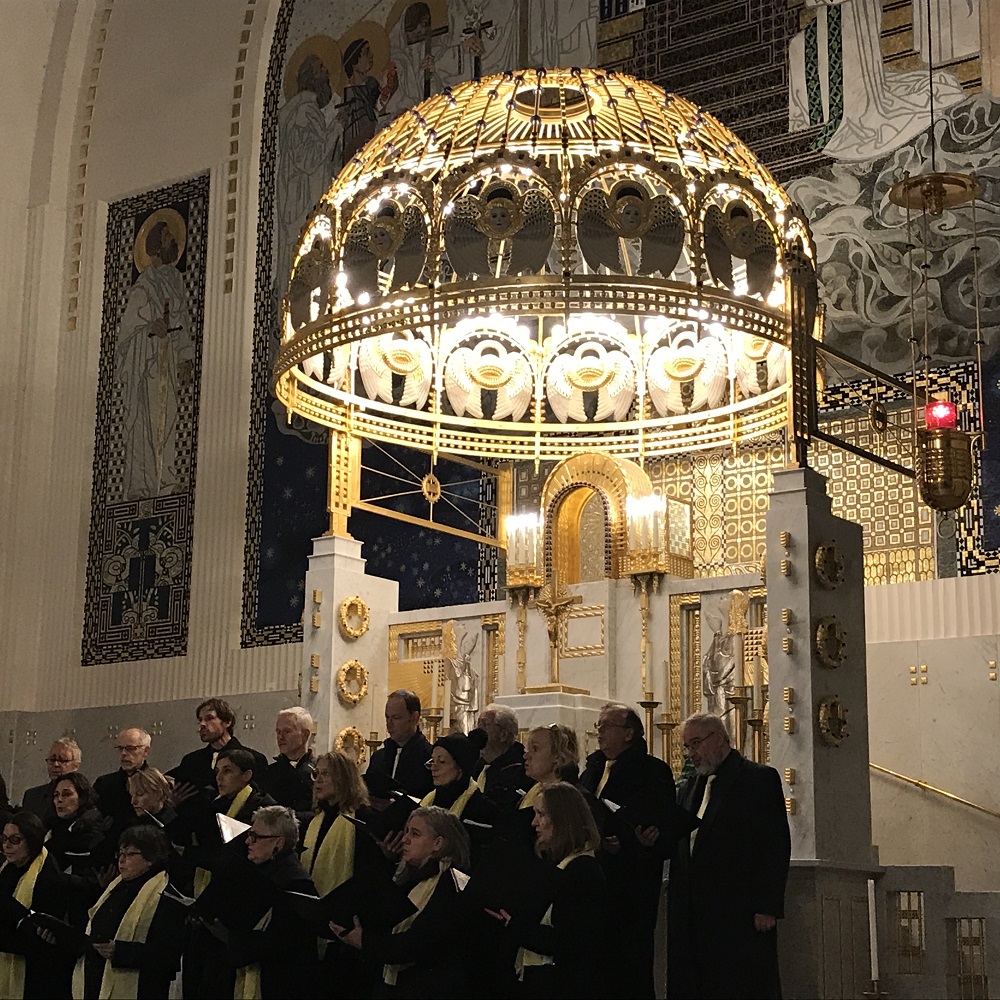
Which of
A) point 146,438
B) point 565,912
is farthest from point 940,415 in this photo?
point 146,438

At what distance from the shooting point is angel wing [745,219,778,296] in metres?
10.4

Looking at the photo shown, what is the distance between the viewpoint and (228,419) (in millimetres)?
16016

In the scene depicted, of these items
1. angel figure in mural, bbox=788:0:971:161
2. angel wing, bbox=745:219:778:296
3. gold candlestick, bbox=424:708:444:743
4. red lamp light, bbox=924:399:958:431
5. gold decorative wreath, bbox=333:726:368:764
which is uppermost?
angel figure in mural, bbox=788:0:971:161

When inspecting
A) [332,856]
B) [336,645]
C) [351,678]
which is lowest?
[332,856]

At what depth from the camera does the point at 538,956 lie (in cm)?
701

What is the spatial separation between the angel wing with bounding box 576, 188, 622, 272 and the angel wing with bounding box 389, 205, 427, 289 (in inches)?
37.8

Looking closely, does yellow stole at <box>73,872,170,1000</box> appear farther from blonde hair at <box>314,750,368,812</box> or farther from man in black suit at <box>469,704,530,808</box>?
man in black suit at <box>469,704,530,808</box>

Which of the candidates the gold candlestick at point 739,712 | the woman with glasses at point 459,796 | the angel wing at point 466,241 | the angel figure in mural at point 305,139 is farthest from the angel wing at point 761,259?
the angel figure in mural at point 305,139

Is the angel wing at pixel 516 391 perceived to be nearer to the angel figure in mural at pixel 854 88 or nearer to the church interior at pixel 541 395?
the church interior at pixel 541 395

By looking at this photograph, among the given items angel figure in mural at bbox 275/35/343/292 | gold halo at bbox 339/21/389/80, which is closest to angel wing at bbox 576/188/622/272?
angel figure in mural at bbox 275/35/343/292

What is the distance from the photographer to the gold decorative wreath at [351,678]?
12.3 meters

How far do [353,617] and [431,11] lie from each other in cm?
629

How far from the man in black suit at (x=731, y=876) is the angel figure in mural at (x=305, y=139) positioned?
8994mm

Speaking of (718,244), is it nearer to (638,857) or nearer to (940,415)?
(940,415)
